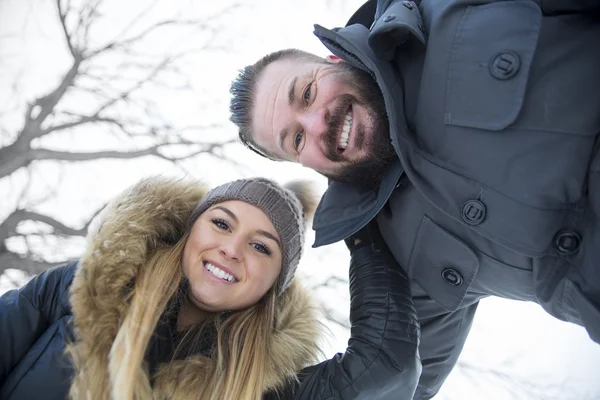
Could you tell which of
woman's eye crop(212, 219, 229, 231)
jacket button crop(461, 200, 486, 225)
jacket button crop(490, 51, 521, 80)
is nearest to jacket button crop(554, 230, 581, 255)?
jacket button crop(461, 200, 486, 225)

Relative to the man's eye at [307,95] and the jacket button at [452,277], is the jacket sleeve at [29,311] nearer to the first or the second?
the man's eye at [307,95]

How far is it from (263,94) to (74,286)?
1.11 m

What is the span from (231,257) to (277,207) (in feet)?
1.08

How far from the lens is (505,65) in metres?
1.17

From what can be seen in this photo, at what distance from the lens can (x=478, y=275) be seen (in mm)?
1491

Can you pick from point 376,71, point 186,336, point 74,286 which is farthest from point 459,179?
point 74,286

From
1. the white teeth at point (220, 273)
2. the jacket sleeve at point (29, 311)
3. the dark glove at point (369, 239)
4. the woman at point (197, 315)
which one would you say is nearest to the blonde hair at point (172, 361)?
the woman at point (197, 315)

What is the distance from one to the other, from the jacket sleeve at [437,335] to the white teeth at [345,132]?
61 cm

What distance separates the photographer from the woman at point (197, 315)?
1.52m

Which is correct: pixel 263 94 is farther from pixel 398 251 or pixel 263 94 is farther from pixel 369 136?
pixel 398 251

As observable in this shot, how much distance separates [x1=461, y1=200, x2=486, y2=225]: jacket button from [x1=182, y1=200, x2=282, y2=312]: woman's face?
888 millimetres

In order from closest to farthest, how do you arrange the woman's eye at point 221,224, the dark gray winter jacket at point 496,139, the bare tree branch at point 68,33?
the dark gray winter jacket at point 496,139
the woman's eye at point 221,224
the bare tree branch at point 68,33

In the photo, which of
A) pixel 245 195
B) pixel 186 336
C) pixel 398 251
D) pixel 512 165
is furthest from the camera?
pixel 245 195

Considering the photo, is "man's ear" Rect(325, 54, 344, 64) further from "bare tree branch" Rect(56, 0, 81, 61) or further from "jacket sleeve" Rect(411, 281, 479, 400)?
"bare tree branch" Rect(56, 0, 81, 61)
